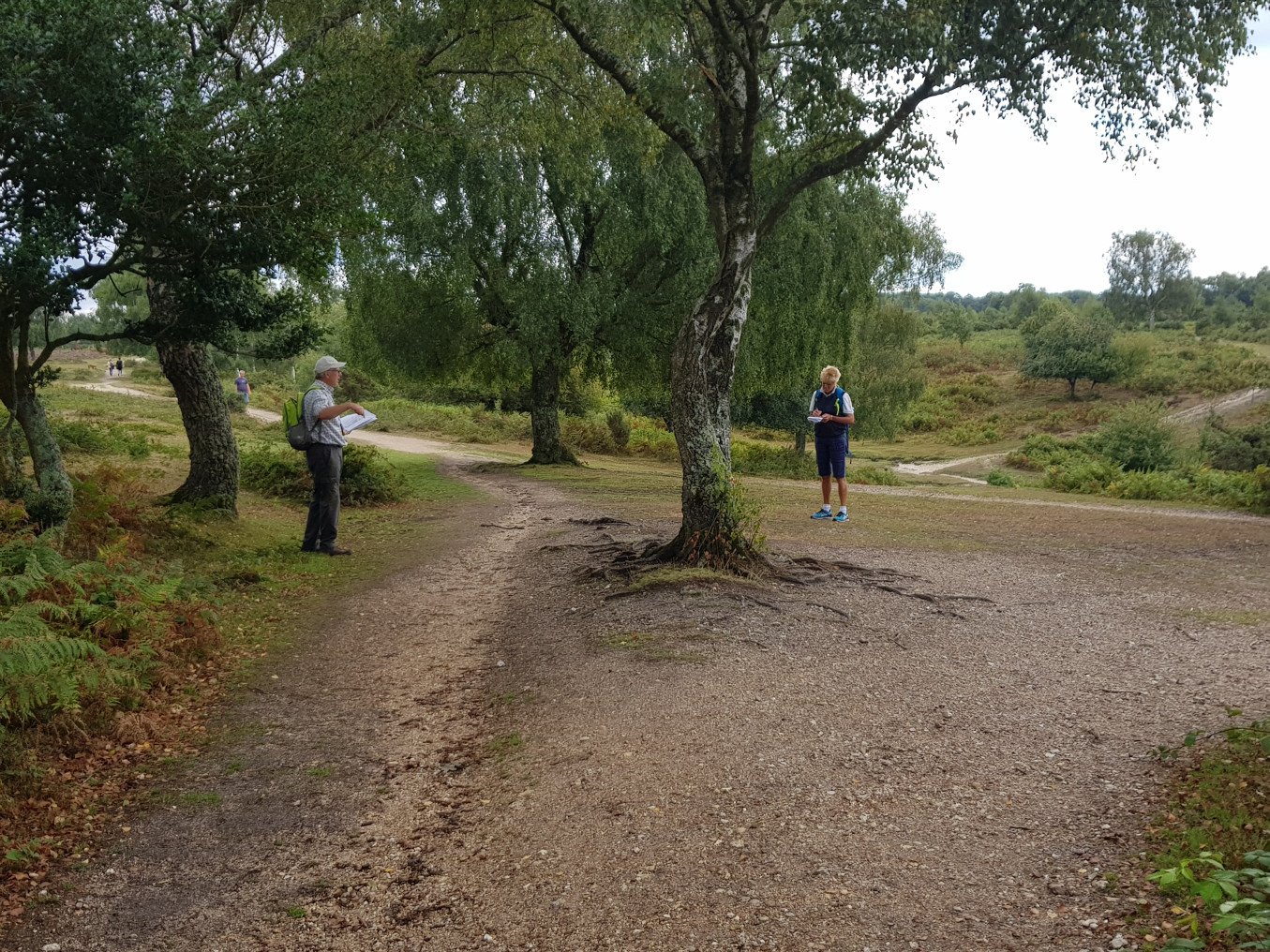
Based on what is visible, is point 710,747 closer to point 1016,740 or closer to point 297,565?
point 1016,740

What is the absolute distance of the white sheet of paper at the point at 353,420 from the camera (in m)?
10.4

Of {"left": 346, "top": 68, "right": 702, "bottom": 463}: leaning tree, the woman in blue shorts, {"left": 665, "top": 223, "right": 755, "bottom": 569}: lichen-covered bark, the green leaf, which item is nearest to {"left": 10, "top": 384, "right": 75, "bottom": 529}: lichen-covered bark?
{"left": 665, "top": 223, "right": 755, "bottom": 569}: lichen-covered bark

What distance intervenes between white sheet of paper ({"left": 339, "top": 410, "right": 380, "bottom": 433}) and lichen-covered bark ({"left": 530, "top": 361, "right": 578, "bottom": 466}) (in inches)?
508

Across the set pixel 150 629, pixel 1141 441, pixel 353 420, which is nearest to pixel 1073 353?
pixel 1141 441

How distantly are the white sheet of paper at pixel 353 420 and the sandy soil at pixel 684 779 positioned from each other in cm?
226

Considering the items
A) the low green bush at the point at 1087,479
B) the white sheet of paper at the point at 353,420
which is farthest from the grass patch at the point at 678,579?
the low green bush at the point at 1087,479

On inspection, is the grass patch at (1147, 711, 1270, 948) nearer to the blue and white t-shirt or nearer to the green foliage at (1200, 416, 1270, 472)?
the blue and white t-shirt

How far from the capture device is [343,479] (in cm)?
1616

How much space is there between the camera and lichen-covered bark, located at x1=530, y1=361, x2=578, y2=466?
24000 millimetres

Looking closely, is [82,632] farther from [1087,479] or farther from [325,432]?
[1087,479]

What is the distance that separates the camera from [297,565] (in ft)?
34.9

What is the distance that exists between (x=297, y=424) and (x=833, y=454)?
267 inches

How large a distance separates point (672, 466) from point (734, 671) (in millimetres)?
27053

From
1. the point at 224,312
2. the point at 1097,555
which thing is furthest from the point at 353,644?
the point at 1097,555
